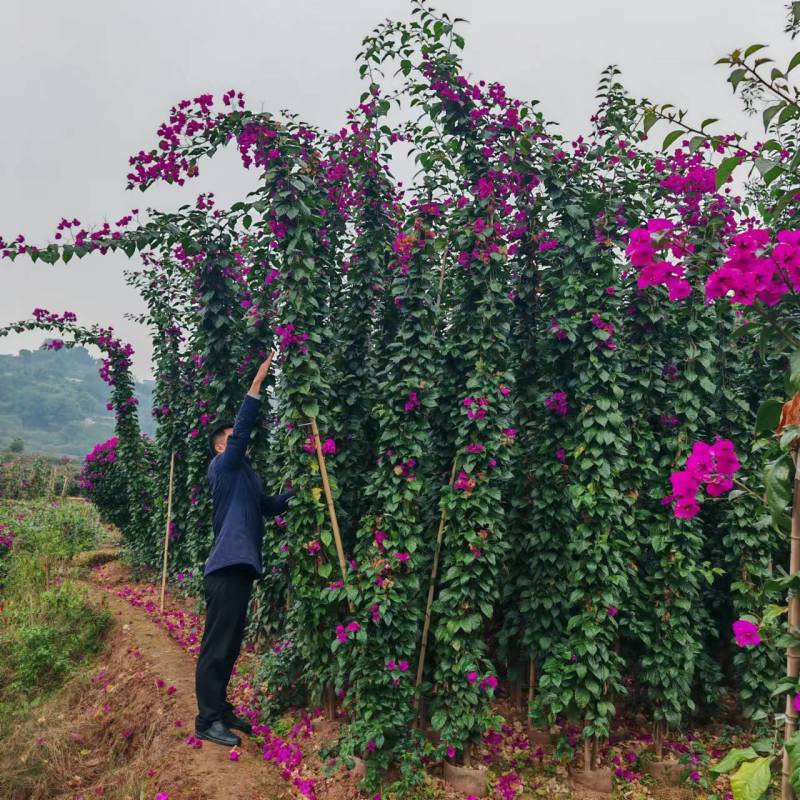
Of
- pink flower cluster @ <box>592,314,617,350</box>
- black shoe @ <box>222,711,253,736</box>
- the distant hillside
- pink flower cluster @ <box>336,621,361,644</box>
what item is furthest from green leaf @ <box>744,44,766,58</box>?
the distant hillside

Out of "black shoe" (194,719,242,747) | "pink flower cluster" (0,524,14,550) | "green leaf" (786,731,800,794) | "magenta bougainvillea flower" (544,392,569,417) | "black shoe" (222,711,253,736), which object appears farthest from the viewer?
"pink flower cluster" (0,524,14,550)

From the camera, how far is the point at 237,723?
4.05 meters

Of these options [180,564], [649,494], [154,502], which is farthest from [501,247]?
[154,502]

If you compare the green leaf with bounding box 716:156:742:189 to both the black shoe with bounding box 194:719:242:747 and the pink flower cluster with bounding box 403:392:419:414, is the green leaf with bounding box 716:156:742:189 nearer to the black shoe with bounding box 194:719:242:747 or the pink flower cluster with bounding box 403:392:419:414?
the pink flower cluster with bounding box 403:392:419:414

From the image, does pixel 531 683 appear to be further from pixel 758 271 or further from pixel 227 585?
pixel 758 271

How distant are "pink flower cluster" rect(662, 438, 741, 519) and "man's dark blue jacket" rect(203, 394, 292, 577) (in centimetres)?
271

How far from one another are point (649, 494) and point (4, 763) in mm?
4991

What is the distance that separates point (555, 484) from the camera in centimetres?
423

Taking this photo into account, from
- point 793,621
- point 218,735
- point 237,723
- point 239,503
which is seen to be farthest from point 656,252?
point 237,723

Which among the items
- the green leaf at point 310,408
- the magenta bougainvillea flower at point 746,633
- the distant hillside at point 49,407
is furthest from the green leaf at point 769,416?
the distant hillside at point 49,407

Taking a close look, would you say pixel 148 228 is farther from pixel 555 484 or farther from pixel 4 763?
pixel 4 763

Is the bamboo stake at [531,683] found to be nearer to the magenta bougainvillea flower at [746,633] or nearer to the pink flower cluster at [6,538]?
the magenta bougainvillea flower at [746,633]

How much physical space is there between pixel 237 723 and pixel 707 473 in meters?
3.66

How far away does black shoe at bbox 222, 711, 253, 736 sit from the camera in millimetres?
4009
